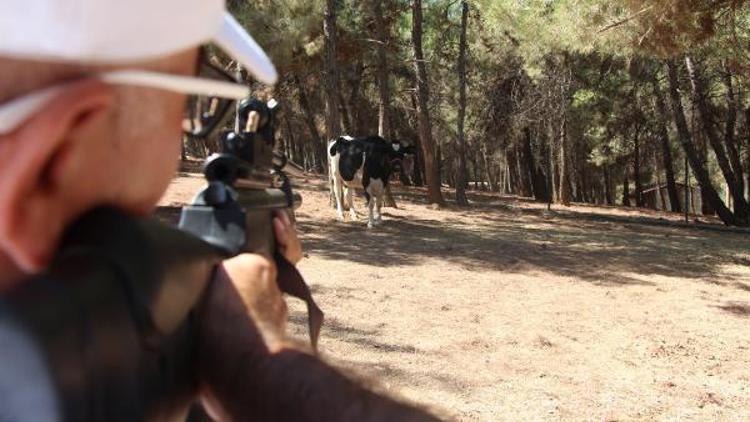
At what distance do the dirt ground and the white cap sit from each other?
0.40 metres

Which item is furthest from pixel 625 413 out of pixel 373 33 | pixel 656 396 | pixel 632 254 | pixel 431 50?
pixel 431 50

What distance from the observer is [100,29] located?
0.49 m

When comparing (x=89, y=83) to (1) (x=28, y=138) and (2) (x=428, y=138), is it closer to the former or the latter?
(1) (x=28, y=138)

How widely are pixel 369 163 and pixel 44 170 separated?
453 inches

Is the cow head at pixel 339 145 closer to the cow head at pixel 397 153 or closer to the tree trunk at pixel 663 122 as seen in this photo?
the cow head at pixel 397 153

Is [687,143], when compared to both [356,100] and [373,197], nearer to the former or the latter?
[373,197]

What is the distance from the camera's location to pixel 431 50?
20391mm

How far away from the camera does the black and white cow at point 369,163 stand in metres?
11.8

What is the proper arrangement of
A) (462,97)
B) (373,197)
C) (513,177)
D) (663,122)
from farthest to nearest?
1. (513,177)
2. (663,122)
3. (462,97)
4. (373,197)

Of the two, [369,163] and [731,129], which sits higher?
[731,129]

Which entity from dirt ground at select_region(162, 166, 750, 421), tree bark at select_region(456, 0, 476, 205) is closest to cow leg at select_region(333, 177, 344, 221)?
dirt ground at select_region(162, 166, 750, 421)

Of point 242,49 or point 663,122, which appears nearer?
point 242,49

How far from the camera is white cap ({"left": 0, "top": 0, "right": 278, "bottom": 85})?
0.48m

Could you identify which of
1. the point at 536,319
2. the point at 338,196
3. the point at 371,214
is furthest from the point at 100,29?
the point at 338,196
